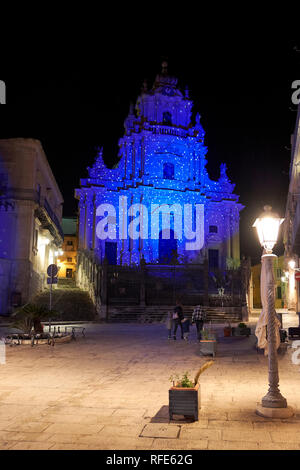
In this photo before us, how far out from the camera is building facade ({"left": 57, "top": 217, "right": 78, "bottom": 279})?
218 ft

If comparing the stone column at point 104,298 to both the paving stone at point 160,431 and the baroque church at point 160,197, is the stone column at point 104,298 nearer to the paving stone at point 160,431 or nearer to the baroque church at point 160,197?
the baroque church at point 160,197

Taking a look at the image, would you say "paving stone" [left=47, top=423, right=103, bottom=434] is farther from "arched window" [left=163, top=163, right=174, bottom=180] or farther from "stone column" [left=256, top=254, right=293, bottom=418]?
"arched window" [left=163, top=163, right=174, bottom=180]

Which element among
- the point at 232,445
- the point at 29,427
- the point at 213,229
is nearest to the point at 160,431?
the point at 232,445

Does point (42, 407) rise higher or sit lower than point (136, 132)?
lower

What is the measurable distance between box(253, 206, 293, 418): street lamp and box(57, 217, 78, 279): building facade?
5935 centimetres

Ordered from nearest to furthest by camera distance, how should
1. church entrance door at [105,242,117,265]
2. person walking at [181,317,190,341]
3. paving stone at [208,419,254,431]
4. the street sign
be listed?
paving stone at [208,419,254,431]
person walking at [181,317,190,341]
the street sign
church entrance door at [105,242,117,265]

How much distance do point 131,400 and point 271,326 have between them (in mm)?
2740

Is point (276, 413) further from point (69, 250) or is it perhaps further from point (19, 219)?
point (69, 250)

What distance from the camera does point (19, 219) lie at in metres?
29.1

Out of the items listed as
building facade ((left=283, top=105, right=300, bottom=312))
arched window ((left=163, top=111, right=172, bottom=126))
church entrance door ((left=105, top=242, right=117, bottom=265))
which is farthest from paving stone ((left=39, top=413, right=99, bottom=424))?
arched window ((left=163, top=111, right=172, bottom=126))
